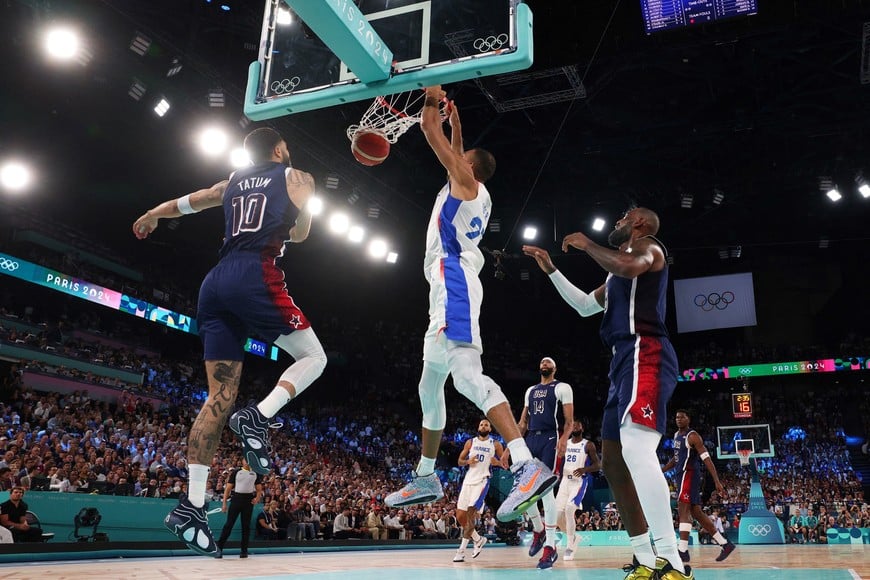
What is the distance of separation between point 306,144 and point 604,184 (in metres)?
9.19

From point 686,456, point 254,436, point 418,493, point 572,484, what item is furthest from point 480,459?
point 254,436

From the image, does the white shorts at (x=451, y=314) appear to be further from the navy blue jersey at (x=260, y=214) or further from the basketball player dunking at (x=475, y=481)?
the basketball player dunking at (x=475, y=481)

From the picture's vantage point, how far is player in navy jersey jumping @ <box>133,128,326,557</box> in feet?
12.8

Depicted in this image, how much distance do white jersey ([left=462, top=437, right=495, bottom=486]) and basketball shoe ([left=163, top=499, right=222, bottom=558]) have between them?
8.27 m

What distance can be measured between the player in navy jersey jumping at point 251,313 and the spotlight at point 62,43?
9.43 metres

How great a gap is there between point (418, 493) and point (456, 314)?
1.30 m

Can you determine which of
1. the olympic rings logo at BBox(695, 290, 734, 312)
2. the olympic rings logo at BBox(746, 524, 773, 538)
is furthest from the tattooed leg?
the olympic rings logo at BBox(695, 290, 734, 312)

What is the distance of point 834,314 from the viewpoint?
105ft

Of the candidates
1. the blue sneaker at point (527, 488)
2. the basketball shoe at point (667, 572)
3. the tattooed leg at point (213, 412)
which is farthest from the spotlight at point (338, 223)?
the basketball shoe at point (667, 572)

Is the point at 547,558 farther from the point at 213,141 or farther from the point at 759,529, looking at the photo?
the point at 759,529

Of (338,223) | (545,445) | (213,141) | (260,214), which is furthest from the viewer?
(338,223)

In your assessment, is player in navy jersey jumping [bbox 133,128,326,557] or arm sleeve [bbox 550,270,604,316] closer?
player in navy jersey jumping [bbox 133,128,326,557]

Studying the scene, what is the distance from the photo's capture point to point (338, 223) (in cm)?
1797

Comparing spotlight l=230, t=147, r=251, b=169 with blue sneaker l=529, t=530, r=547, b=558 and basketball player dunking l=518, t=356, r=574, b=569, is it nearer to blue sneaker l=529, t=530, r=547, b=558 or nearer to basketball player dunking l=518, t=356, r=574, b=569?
basketball player dunking l=518, t=356, r=574, b=569
